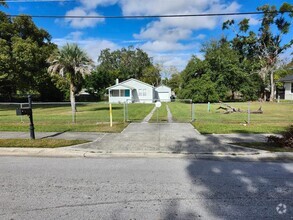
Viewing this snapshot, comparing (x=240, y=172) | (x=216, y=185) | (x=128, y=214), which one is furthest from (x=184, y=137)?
(x=128, y=214)

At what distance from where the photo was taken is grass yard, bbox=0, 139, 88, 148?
327 inches

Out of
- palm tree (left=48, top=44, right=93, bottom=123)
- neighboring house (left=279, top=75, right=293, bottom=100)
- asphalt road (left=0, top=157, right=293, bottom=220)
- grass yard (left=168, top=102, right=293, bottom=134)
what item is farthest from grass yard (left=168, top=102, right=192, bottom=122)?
neighboring house (left=279, top=75, right=293, bottom=100)

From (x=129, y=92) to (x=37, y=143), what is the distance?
34.6 m

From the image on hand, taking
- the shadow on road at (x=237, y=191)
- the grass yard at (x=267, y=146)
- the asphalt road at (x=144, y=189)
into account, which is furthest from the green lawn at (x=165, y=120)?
the asphalt road at (x=144, y=189)

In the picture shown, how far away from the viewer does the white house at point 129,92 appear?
4272 centimetres

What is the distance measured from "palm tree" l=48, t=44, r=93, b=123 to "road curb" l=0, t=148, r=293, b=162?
46.0 ft

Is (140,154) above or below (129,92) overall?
below

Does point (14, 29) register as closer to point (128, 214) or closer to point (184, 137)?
point (184, 137)

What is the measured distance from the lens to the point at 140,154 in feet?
24.7

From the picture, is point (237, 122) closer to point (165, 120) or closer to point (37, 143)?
point (165, 120)

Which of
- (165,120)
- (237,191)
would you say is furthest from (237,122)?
(237,191)

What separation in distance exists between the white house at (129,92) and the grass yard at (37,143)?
32457 mm

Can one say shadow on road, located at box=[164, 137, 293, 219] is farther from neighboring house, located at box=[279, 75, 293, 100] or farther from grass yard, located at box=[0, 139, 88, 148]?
neighboring house, located at box=[279, 75, 293, 100]

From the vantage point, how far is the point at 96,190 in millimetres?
4664
